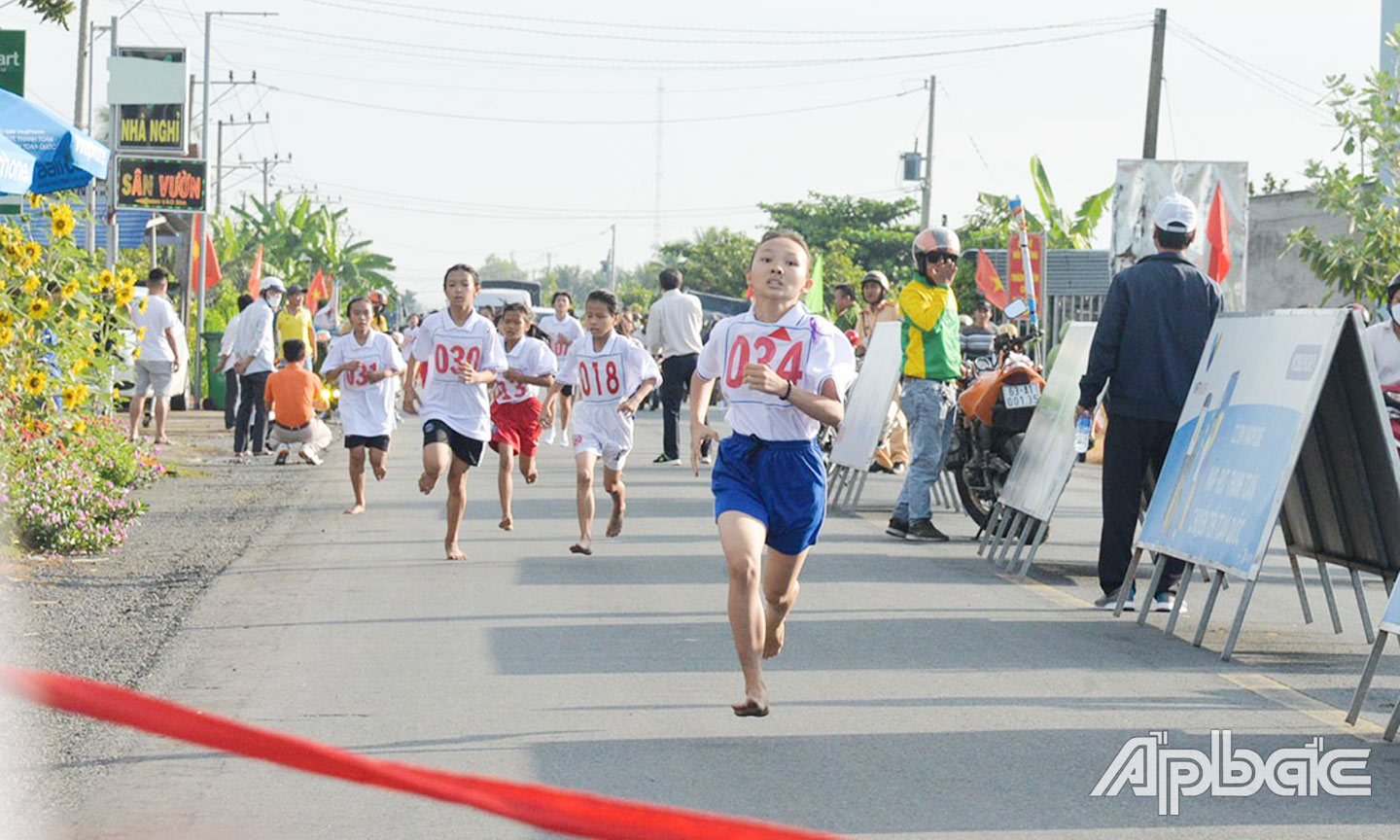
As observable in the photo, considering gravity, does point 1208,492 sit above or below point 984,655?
above

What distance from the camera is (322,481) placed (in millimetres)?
18672

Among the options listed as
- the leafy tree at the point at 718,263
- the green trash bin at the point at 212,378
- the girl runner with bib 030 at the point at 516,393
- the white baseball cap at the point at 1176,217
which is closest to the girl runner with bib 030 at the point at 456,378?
the girl runner with bib 030 at the point at 516,393

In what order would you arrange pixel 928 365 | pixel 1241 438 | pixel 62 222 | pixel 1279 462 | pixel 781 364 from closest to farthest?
pixel 781 364 < pixel 1279 462 < pixel 1241 438 < pixel 62 222 < pixel 928 365

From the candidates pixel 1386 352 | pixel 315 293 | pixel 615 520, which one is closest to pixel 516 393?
pixel 615 520

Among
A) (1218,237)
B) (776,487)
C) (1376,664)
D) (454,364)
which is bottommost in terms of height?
(1376,664)

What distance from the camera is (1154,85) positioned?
3419 centimetres

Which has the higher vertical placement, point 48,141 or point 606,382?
point 48,141

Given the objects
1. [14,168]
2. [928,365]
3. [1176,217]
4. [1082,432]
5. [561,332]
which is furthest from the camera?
[561,332]

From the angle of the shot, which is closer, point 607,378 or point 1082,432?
point 1082,432

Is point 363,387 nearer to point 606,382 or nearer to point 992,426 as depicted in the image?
point 606,382

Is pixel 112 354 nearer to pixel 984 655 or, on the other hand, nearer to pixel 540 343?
pixel 540 343

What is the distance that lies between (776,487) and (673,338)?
15.1 meters

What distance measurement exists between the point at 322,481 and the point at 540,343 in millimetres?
5801

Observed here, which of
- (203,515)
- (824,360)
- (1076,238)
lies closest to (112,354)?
(203,515)
